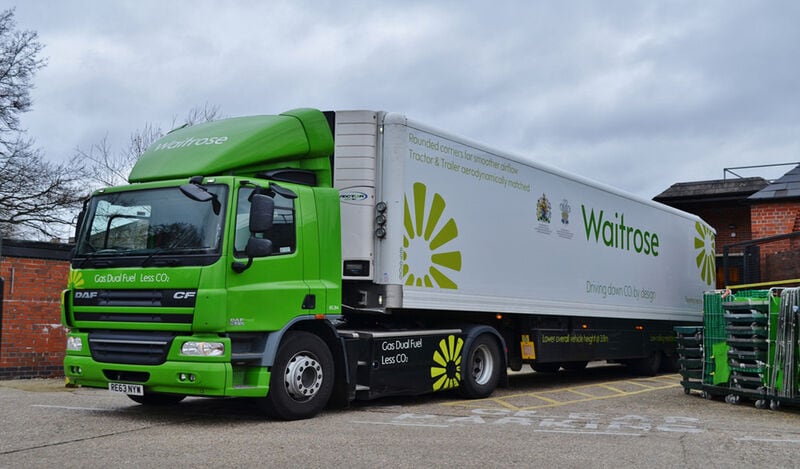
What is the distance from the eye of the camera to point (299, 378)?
29.3 ft

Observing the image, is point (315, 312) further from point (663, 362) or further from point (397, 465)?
point (663, 362)

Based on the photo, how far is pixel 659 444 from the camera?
24.9ft

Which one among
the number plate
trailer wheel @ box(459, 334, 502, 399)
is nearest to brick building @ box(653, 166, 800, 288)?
trailer wheel @ box(459, 334, 502, 399)

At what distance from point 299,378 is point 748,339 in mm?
6249

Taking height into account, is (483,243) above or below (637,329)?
above

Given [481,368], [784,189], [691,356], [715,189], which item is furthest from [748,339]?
[715,189]

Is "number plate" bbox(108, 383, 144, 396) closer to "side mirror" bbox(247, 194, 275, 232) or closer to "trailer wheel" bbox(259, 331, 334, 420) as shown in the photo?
"trailer wheel" bbox(259, 331, 334, 420)

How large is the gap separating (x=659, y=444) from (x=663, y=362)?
432 inches

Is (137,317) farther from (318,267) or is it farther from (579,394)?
(579,394)

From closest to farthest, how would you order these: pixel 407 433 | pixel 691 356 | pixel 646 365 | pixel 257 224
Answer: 1. pixel 407 433
2. pixel 257 224
3. pixel 691 356
4. pixel 646 365

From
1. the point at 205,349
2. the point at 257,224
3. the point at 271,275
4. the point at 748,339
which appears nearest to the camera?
the point at 205,349

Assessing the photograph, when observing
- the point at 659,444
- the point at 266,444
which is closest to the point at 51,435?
the point at 266,444

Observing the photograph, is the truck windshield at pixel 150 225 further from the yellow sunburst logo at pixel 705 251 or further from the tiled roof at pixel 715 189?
the tiled roof at pixel 715 189

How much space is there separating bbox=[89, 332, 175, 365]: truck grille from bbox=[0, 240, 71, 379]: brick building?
5.86 meters
